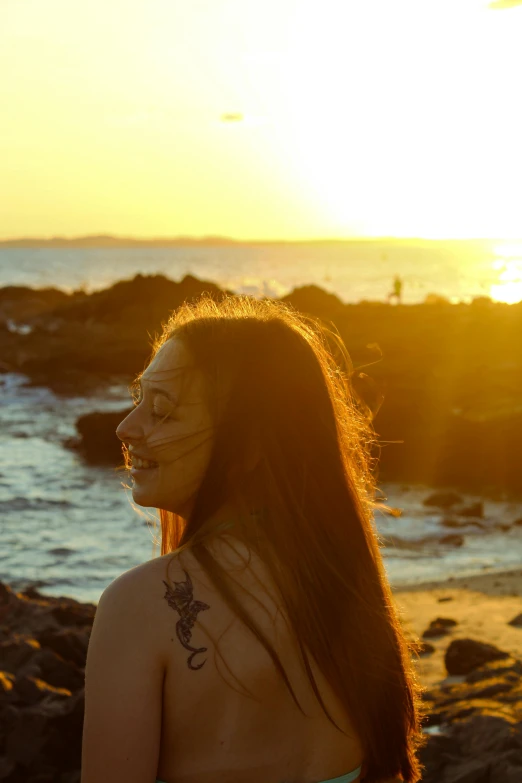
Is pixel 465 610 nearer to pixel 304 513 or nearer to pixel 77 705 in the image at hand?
pixel 77 705

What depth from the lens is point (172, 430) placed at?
169 centimetres

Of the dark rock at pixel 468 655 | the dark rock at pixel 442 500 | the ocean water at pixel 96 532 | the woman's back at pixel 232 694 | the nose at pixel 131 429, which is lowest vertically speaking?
the ocean water at pixel 96 532

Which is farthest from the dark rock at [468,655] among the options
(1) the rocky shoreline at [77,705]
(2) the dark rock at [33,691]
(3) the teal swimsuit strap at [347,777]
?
(3) the teal swimsuit strap at [347,777]

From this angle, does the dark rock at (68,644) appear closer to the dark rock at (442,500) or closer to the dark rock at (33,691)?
the dark rock at (33,691)

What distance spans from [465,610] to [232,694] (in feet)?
22.8

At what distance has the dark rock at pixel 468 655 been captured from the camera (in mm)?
6254

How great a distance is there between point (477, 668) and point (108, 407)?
18509mm

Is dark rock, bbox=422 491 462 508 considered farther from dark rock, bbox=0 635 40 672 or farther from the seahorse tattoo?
the seahorse tattoo

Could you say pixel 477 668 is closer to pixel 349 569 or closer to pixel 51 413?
pixel 349 569

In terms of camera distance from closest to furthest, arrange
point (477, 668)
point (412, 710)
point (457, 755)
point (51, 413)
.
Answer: point (412, 710) < point (457, 755) < point (477, 668) < point (51, 413)

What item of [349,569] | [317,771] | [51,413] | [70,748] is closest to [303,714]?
[317,771]

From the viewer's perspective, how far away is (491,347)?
84.5 ft

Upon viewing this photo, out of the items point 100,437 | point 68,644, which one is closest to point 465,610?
point 68,644

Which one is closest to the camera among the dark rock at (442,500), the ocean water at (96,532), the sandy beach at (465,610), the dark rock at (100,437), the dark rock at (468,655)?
the dark rock at (468,655)
